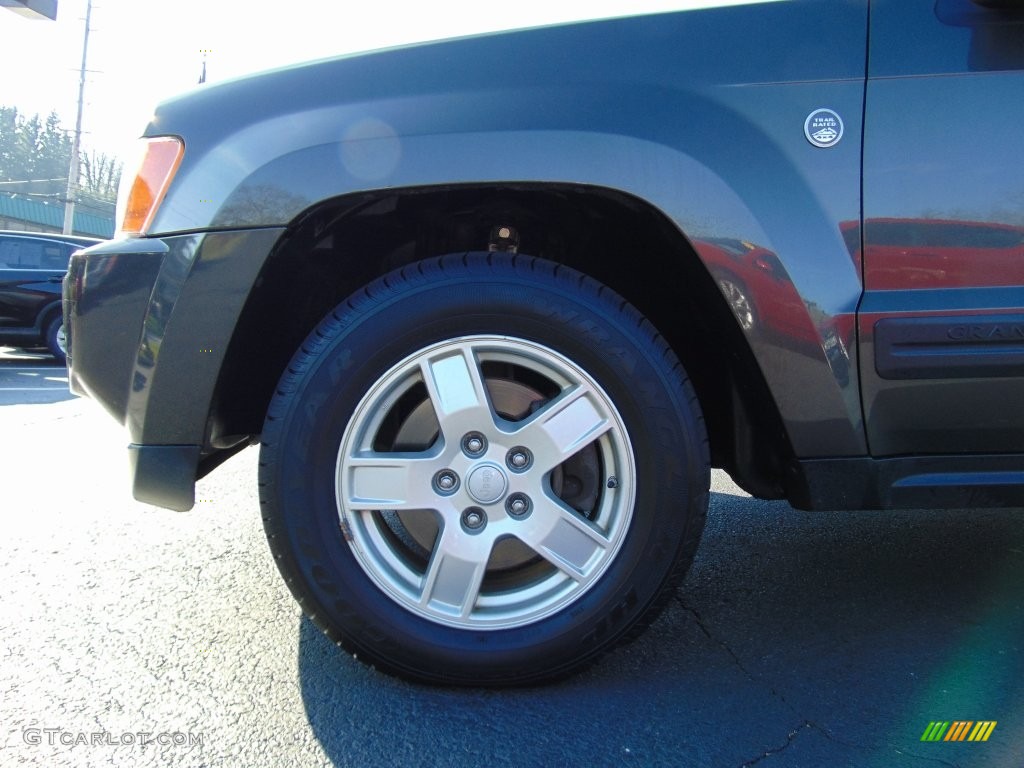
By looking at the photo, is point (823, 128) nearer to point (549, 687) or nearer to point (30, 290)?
point (549, 687)

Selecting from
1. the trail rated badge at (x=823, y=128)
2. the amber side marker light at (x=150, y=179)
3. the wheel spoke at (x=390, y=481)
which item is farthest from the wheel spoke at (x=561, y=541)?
the amber side marker light at (x=150, y=179)

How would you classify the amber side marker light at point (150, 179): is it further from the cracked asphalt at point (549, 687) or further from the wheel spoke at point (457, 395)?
the wheel spoke at point (457, 395)

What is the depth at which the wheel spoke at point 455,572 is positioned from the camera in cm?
171

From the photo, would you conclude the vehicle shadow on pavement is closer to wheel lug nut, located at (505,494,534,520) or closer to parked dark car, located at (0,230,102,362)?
wheel lug nut, located at (505,494,534,520)

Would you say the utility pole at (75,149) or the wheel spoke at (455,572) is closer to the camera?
the wheel spoke at (455,572)

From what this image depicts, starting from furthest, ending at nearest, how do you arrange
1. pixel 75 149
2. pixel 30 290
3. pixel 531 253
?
pixel 75 149
pixel 30 290
pixel 531 253

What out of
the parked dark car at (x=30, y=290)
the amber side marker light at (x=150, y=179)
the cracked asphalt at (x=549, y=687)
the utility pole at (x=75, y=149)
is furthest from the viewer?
the utility pole at (x=75, y=149)

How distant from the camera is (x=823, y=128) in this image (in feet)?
5.37

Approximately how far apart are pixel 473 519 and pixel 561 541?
0.70ft

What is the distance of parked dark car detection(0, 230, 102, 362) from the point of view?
825cm

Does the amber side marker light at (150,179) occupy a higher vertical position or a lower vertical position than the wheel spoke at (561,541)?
higher

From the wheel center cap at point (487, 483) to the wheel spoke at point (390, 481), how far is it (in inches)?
3.8

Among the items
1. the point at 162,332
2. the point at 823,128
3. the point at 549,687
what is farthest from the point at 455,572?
the point at 823,128

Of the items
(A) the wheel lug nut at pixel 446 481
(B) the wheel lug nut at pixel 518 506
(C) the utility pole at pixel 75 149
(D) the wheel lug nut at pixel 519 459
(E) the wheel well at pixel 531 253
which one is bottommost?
(B) the wheel lug nut at pixel 518 506
